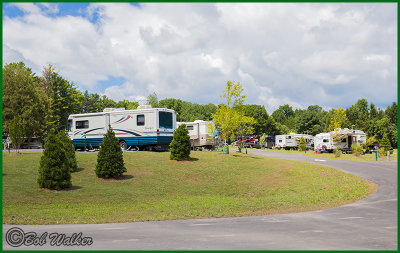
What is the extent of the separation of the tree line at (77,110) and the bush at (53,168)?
7.72 meters

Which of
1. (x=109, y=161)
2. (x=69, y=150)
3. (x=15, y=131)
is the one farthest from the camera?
A: (x=15, y=131)

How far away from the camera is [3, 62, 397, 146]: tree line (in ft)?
129

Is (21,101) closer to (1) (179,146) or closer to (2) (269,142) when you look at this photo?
(1) (179,146)

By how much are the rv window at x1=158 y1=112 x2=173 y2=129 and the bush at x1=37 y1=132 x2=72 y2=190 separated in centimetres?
1111

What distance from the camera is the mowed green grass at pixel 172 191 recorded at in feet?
37.4

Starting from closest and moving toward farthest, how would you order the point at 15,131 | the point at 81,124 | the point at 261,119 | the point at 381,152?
1. the point at 15,131
2. the point at 81,124
3. the point at 381,152
4. the point at 261,119

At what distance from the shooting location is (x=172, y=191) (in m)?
15.9

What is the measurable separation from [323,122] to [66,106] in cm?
6174

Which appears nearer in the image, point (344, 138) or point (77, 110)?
point (344, 138)

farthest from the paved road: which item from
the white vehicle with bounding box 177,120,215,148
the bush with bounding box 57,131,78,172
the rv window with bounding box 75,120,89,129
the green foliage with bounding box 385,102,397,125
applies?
the green foliage with bounding box 385,102,397,125

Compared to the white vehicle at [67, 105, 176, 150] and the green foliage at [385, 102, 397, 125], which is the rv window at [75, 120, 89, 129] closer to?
the white vehicle at [67, 105, 176, 150]

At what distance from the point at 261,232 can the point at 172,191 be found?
802 cm

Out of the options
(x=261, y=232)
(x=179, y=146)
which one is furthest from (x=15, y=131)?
(x=261, y=232)

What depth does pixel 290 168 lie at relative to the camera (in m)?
22.1
